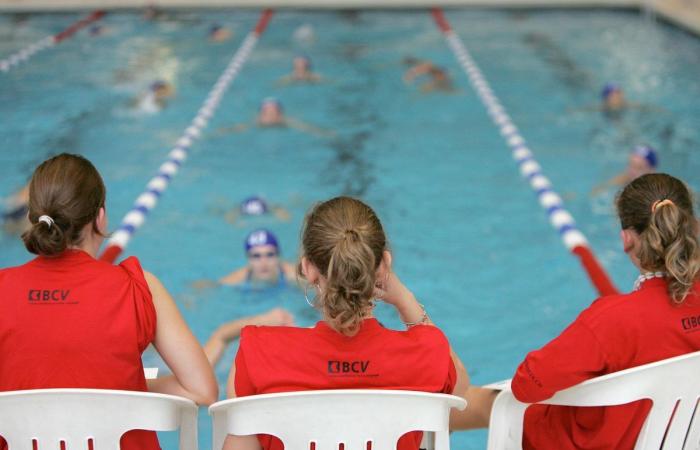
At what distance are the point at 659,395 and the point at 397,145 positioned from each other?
16.1ft

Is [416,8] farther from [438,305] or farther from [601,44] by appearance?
[438,305]

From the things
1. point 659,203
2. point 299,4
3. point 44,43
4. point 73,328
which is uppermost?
point 299,4

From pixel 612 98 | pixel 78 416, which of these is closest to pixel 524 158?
pixel 612 98

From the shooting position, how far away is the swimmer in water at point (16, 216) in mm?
5293

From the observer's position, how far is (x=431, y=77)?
855 centimetres

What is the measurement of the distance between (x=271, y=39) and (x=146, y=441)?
895 cm

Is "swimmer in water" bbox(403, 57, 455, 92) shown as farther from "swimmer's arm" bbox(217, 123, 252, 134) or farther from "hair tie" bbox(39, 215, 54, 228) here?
"hair tie" bbox(39, 215, 54, 228)

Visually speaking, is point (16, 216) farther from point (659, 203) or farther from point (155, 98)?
point (659, 203)

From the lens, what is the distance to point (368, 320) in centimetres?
199

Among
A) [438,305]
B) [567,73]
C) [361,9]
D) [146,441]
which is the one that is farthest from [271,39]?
[146,441]

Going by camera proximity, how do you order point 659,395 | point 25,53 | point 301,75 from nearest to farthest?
point 659,395
point 301,75
point 25,53

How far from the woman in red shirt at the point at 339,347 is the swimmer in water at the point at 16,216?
365 cm

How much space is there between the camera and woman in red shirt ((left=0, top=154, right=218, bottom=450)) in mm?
1986

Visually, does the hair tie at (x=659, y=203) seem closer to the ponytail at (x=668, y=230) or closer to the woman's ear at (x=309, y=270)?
the ponytail at (x=668, y=230)
